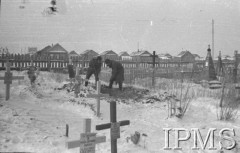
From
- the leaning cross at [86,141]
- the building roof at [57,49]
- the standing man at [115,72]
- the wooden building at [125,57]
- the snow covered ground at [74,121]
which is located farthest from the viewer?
the building roof at [57,49]

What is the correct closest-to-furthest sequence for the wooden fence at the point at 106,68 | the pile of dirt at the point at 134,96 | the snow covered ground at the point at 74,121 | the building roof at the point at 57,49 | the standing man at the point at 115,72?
the snow covered ground at the point at 74,121 < the pile of dirt at the point at 134,96 < the standing man at the point at 115,72 < the wooden fence at the point at 106,68 < the building roof at the point at 57,49

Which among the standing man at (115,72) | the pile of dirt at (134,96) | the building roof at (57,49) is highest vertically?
the building roof at (57,49)

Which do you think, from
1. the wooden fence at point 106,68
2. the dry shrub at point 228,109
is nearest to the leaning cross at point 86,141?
the dry shrub at point 228,109

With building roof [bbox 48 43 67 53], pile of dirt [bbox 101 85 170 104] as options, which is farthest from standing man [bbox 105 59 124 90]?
building roof [bbox 48 43 67 53]

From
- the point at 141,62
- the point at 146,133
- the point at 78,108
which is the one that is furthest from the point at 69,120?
the point at 141,62

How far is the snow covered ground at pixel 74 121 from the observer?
247 centimetres

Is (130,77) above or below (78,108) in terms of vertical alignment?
above

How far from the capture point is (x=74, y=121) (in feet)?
11.2

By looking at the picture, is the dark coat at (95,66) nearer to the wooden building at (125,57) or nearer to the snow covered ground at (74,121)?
the snow covered ground at (74,121)

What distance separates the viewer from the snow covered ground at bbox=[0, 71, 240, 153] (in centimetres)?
247

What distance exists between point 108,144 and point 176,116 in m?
1.89

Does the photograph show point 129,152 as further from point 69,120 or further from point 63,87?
point 63,87

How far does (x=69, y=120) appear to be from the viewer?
11.3 ft

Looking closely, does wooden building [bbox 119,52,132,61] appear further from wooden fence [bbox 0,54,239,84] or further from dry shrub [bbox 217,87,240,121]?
dry shrub [bbox 217,87,240,121]
